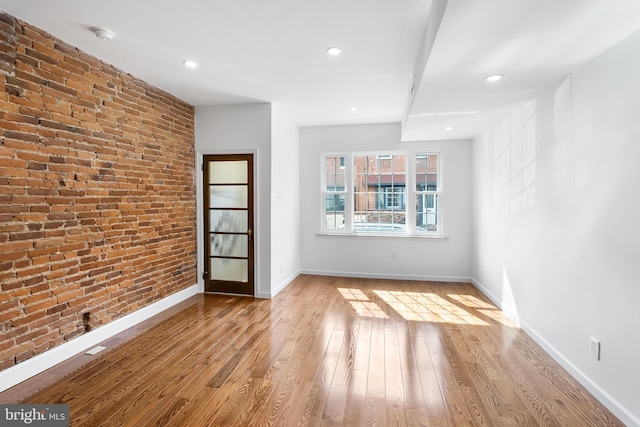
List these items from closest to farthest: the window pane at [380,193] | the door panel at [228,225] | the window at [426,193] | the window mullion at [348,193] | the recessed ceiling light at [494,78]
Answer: the recessed ceiling light at [494,78]
the door panel at [228,225]
the window at [426,193]
the window pane at [380,193]
the window mullion at [348,193]

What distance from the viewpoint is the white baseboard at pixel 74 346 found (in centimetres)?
235

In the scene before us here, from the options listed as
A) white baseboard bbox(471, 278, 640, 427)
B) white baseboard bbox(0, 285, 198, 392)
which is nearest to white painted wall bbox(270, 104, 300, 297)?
white baseboard bbox(0, 285, 198, 392)

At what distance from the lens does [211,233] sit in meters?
4.68

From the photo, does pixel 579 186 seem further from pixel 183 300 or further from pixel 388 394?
pixel 183 300

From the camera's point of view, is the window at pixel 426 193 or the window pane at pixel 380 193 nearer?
the window at pixel 426 193

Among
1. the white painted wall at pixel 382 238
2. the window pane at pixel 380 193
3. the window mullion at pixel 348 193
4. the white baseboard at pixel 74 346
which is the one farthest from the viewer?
the window mullion at pixel 348 193

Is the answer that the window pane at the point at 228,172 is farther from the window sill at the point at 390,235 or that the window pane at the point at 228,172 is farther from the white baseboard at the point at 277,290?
the window sill at the point at 390,235

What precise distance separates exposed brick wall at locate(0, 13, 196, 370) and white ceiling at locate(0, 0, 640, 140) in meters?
0.27

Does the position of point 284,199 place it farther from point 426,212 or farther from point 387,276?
point 426,212

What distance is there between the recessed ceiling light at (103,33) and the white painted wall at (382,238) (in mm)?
3497

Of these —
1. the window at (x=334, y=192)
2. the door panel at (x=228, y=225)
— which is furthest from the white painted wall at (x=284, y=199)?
the window at (x=334, y=192)

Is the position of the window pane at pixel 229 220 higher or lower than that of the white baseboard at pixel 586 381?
higher

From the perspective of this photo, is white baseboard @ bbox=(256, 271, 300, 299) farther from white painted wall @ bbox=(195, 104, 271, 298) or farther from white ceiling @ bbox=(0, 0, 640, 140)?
white ceiling @ bbox=(0, 0, 640, 140)

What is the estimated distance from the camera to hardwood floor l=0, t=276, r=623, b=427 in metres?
2.04
